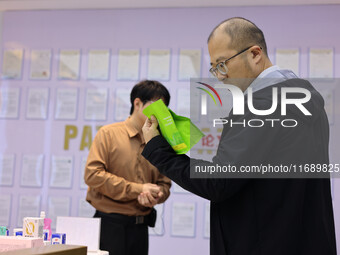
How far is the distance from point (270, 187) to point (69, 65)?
3.39m

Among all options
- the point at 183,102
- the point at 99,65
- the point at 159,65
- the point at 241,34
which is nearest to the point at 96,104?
the point at 99,65

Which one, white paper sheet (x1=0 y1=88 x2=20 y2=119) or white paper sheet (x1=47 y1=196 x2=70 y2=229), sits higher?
white paper sheet (x1=0 y1=88 x2=20 y2=119)

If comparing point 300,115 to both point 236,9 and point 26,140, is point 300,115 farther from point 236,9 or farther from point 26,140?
point 26,140

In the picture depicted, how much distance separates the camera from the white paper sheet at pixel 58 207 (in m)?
4.51

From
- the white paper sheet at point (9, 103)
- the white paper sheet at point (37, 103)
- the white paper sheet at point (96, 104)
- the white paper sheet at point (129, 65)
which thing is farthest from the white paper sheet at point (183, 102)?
the white paper sheet at point (9, 103)

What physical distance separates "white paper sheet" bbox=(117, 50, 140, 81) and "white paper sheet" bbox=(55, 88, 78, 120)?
1.65ft

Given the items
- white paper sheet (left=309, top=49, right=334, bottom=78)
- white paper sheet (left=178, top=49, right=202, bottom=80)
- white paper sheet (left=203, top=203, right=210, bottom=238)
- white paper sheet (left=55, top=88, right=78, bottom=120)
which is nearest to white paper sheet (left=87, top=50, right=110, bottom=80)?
white paper sheet (left=55, top=88, right=78, bottom=120)

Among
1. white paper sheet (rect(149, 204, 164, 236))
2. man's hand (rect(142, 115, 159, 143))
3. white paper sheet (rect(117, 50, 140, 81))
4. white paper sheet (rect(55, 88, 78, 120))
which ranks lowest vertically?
white paper sheet (rect(149, 204, 164, 236))

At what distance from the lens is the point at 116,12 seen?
4633mm

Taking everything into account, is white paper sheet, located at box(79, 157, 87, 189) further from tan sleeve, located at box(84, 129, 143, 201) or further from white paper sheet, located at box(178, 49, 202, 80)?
tan sleeve, located at box(84, 129, 143, 201)

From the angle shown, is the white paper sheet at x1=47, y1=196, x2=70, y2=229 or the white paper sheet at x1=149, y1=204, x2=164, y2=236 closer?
the white paper sheet at x1=149, y1=204, x2=164, y2=236

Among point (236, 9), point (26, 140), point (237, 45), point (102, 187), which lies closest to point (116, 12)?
point (236, 9)

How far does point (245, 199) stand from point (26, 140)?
3431 millimetres

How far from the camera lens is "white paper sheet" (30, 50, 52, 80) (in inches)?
184
